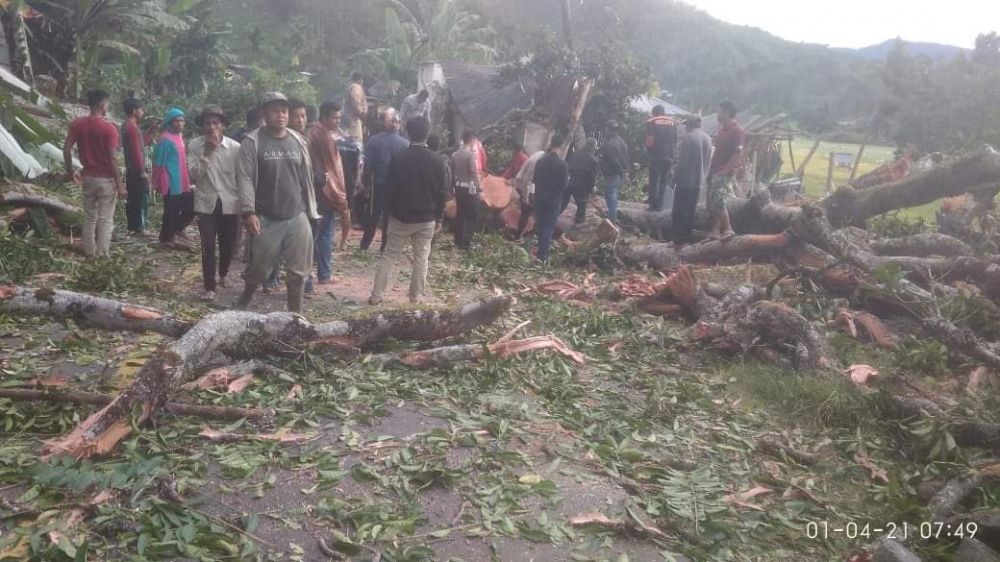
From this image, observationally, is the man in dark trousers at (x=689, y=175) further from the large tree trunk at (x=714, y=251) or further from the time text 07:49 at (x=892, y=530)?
the time text 07:49 at (x=892, y=530)

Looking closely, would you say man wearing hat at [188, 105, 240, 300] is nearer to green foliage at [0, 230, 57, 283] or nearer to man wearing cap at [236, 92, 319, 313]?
man wearing cap at [236, 92, 319, 313]

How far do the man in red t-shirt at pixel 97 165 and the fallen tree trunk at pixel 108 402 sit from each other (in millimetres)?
3816

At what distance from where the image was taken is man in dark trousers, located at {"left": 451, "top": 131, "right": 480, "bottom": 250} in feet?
31.0

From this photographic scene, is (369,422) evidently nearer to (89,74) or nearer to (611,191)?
(611,191)

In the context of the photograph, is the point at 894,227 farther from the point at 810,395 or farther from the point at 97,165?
the point at 97,165

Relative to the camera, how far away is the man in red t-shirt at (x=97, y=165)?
267 inches

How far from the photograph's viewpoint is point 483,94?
57.1ft

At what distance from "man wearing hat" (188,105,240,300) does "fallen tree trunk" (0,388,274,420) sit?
2800mm

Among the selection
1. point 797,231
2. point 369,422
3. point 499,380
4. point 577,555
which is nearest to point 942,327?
point 797,231

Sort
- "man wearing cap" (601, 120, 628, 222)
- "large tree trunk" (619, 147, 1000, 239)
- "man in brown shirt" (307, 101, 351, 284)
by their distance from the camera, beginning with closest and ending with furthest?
"man in brown shirt" (307, 101, 351, 284) < "large tree trunk" (619, 147, 1000, 239) < "man wearing cap" (601, 120, 628, 222)

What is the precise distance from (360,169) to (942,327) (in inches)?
Answer: 255

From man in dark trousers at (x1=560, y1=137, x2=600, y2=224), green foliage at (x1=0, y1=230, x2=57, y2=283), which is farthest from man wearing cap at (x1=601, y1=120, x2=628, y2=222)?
green foliage at (x1=0, y1=230, x2=57, y2=283)

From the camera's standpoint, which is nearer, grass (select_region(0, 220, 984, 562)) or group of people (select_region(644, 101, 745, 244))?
grass (select_region(0, 220, 984, 562))

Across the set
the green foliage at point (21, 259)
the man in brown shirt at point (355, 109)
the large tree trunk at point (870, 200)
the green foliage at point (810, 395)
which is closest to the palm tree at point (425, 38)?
the man in brown shirt at point (355, 109)
